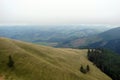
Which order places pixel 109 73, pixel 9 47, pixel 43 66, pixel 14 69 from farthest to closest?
pixel 109 73
pixel 9 47
pixel 43 66
pixel 14 69

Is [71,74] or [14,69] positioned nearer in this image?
[14,69]

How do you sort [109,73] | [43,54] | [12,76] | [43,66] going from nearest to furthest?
[12,76]
[43,66]
[43,54]
[109,73]

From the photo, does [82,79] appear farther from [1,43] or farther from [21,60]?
[1,43]

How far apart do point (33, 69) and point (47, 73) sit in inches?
304

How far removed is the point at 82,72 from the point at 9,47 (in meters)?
49.0

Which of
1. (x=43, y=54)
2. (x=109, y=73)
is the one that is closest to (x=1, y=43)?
(x=43, y=54)

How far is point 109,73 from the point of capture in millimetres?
191000

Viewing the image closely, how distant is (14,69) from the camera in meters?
117

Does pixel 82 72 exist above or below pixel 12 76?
below

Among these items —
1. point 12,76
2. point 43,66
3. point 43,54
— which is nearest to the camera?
point 12,76

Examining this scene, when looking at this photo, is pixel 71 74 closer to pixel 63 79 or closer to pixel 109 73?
pixel 63 79

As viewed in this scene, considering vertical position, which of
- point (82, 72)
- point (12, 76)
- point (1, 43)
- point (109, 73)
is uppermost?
point (1, 43)

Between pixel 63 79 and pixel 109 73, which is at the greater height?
pixel 63 79

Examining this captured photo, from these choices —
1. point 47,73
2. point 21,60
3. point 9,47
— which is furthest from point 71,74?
point 9,47
